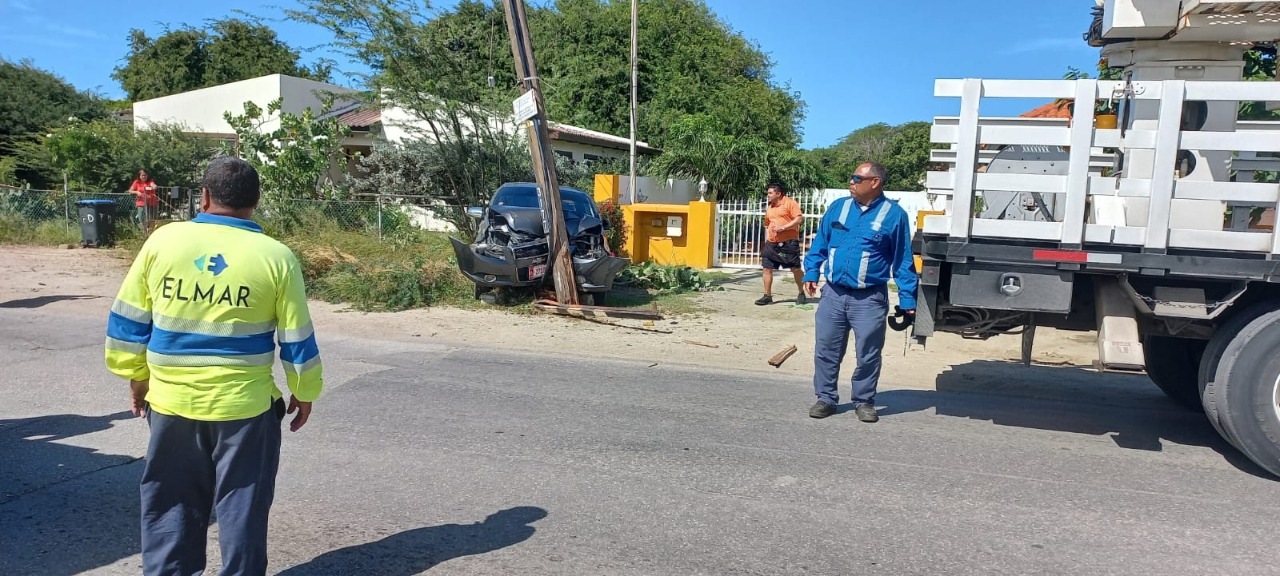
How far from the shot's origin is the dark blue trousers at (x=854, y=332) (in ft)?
18.9

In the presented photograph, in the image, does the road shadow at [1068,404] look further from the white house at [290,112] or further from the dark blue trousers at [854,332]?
the white house at [290,112]

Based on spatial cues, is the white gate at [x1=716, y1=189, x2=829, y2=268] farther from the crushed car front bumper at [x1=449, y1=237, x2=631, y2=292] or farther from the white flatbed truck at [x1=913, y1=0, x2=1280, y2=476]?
the white flatbed truck at [x1=913, y1=0, x2=1280, y2=476]

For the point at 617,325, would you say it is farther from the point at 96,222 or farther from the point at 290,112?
the point at 290,112

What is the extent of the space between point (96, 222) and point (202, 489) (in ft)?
53.3

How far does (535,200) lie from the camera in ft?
38.4

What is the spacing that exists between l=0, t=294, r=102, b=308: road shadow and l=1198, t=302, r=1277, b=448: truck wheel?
12.4 meters

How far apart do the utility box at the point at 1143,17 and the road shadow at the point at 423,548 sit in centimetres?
505

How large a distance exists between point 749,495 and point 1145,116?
12.0 ft

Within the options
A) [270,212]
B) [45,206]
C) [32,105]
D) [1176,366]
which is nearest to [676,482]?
[1176,366]

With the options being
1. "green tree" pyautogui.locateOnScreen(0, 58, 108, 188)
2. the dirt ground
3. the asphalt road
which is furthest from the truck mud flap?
"green tree" pyautogui.locateOnScreen(0, 58, 108, 188)

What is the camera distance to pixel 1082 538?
13.1 ft

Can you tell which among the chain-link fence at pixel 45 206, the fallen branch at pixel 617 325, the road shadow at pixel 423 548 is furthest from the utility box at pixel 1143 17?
the chain-link fence at pixel 45 206

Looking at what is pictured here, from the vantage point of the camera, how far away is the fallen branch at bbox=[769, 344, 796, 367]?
8062 millimetres

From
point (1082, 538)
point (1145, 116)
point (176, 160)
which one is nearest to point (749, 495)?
point (1082, 538)
